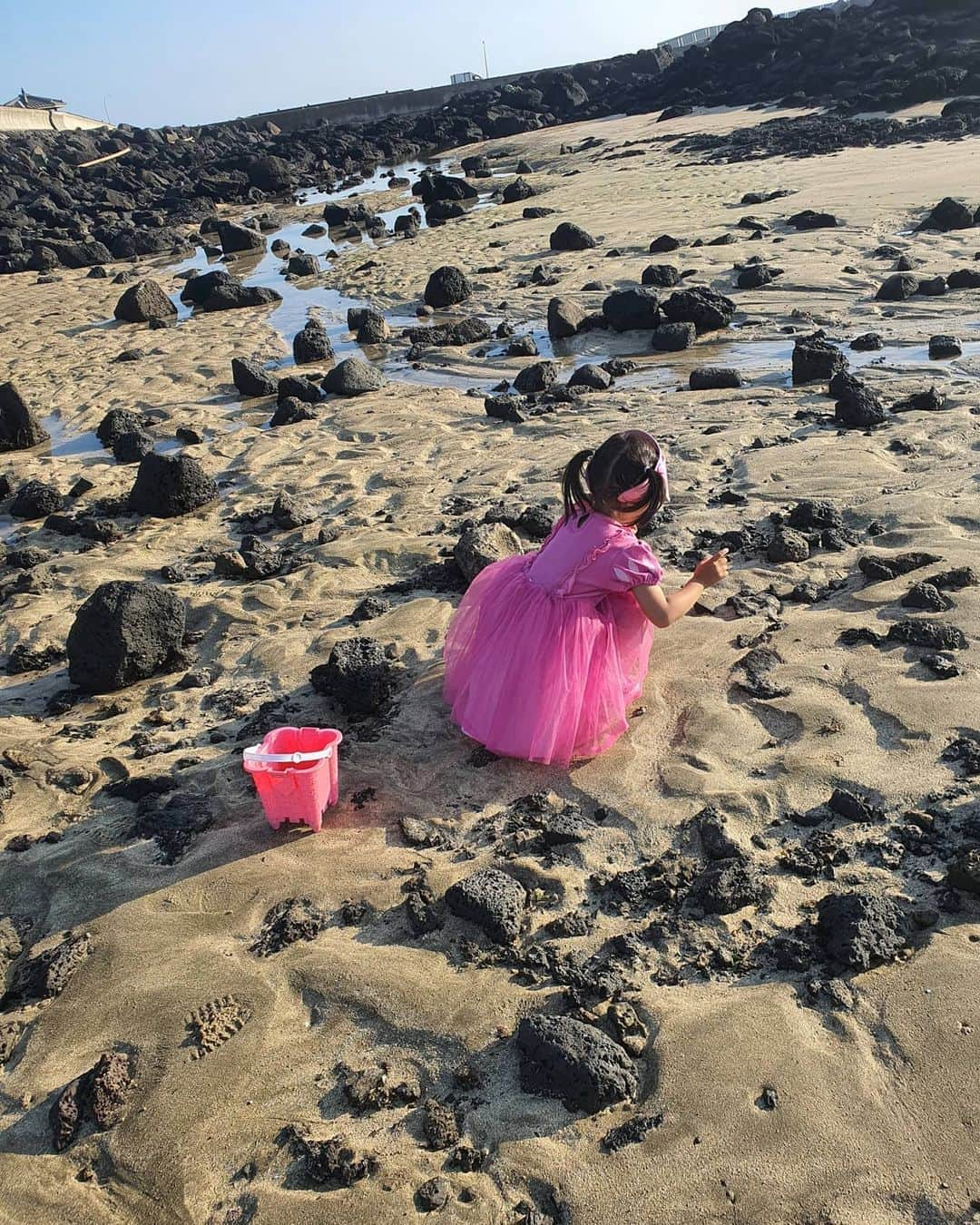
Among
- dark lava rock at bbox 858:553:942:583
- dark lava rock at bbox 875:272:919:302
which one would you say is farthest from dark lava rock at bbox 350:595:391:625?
dark lava rock at bbox 875:272:919:302

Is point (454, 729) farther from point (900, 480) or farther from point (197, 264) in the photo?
point (197, 264)

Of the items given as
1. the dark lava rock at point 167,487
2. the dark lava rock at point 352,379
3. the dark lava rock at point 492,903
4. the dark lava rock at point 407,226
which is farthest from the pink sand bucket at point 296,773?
the dark lava rock at point 407,226

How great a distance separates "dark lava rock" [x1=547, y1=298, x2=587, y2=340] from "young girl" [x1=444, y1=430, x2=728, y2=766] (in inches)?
244

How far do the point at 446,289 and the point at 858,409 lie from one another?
6.46 meters

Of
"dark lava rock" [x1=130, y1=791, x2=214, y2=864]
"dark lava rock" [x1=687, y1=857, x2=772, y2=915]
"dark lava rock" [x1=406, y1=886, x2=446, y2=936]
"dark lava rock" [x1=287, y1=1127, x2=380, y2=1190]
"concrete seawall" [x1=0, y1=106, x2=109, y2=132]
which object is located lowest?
"dark lava rock" [x1=687, y1=857, x2=772, y2=915]

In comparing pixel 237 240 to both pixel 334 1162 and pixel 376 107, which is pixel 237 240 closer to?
pixel 334 1162

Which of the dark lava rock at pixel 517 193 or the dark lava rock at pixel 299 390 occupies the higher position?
the dark lava rock at pixel 517 193

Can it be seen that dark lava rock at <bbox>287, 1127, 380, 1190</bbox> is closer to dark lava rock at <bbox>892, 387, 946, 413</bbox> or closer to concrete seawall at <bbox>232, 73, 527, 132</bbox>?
dark lava rock at <bbox>892, 387, 946, 413</bbox>

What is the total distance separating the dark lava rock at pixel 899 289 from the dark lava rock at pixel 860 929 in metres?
7.67

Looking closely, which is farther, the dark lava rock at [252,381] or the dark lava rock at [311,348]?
the dark lava rock at [311,348]

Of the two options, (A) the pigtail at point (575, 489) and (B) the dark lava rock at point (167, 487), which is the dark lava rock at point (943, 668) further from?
(B) the dark lava rock at point (167, 487)

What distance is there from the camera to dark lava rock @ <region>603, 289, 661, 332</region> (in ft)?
29.6

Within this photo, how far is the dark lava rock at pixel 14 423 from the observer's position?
26.9ft

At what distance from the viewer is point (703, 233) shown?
493 inches
